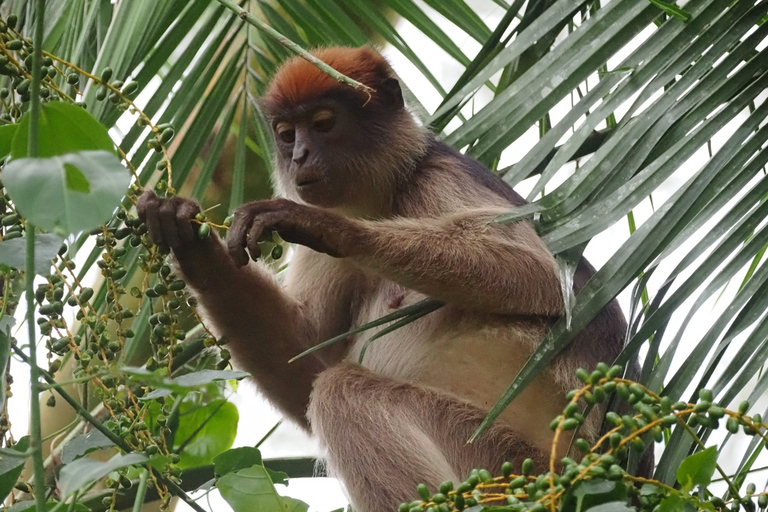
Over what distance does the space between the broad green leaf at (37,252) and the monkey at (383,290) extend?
1061 mm

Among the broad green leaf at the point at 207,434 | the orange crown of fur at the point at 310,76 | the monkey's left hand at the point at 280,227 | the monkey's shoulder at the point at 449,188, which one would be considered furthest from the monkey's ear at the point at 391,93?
the broad green leaf at the point at 207,434

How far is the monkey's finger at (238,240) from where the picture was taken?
2.53 m

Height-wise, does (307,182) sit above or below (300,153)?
below

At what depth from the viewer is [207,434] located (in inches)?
83.0

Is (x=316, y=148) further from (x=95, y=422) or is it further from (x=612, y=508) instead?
(x=612, y=508)

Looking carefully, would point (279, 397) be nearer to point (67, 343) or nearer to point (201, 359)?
point (201, 359)

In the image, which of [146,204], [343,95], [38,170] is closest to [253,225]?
[146,204]

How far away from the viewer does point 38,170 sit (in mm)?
1024

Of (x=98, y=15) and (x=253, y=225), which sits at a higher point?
(x=98, y=15)

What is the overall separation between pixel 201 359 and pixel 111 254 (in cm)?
137

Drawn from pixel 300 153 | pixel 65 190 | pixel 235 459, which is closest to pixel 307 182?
pixel 300 153

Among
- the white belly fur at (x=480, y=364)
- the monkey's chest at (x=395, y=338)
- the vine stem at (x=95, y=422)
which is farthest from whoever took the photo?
the monkey's chest at (x=395, y=338)

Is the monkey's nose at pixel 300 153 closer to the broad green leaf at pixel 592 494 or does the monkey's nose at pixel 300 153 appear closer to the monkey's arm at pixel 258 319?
the monkey's arm at pixel 258 319

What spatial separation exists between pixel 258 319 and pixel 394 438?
794 mm
